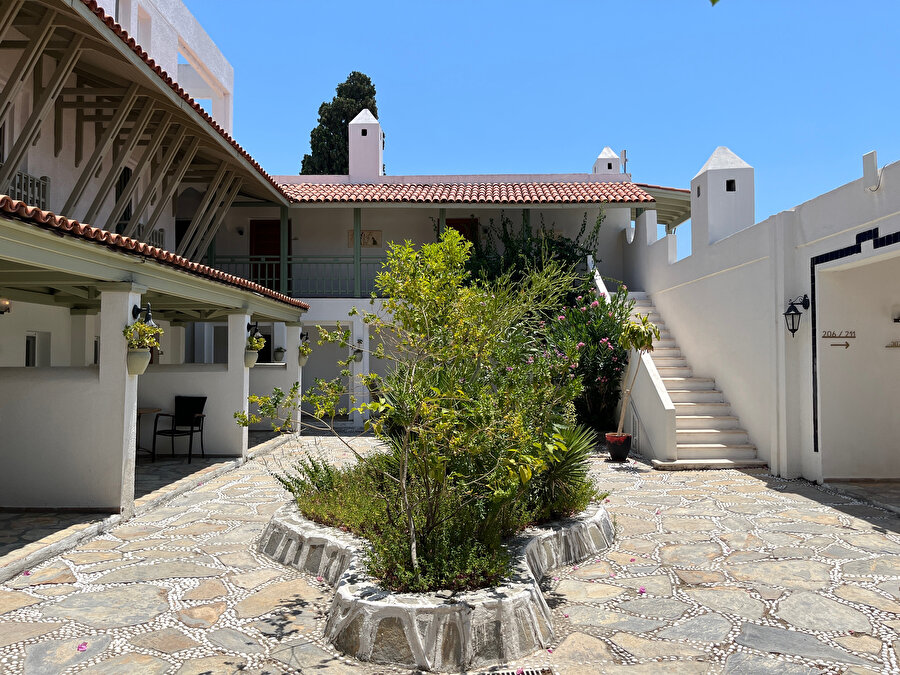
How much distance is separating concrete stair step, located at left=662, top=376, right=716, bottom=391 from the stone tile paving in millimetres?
4767

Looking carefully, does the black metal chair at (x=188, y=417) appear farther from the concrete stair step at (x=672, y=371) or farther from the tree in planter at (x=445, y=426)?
the concrete stair step at (x=672, y=371)

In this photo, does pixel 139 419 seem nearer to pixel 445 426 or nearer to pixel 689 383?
pixel 445 426

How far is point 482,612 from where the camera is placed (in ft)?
13.4

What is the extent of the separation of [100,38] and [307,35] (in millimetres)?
7048

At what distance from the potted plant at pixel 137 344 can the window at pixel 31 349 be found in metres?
5.09

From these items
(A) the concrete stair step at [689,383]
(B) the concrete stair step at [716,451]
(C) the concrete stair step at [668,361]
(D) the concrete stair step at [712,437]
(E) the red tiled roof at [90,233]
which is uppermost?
(E) the red tiled roof at [90,233]

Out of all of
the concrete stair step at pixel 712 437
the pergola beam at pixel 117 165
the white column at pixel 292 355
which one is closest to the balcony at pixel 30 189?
the pergola beam at pixel 117 165

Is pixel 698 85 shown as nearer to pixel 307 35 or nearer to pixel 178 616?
pixel 307 35

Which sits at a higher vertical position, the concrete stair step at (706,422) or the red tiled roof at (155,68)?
the red tiled roof at (155,68)

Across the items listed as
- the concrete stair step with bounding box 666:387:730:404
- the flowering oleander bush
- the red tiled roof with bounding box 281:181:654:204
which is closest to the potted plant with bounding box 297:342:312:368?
the red tiled roof with bounding box 281:181:654:204

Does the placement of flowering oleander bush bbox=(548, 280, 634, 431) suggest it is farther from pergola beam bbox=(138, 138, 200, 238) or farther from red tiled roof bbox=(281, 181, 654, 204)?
pergola beam bbox=(138, 138, 200, 238)

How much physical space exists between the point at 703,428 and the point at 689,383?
4.49 feet

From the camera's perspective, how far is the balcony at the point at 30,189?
887cm

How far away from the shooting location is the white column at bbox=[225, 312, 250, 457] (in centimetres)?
1162
